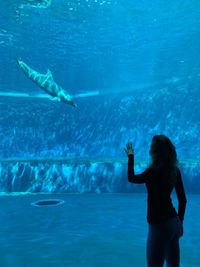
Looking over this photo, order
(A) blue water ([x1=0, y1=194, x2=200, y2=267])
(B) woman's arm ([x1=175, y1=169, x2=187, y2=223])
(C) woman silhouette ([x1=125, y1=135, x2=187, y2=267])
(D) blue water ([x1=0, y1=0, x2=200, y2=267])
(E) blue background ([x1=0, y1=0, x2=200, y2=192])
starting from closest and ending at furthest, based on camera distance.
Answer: (C) woman silhouette ([x1=125, y1=135, x2=187, y2=267]) → (B) woman's arm ([x1=175, y1=169, x2=187, y2=223]) → (A) blue water ([x1=0, y1=194, x2=200, y2=267]) → (D) blue water ([x1=0, y1=0, x2=200, y2=267]) → (E) blue background ([x1=0, y1=0, x2=200, y2=192])

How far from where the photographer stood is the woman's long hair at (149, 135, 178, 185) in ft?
10.8

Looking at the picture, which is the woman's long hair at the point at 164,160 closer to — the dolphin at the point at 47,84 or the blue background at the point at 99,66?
the dolphin at the point at 47,84

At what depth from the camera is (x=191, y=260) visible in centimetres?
566

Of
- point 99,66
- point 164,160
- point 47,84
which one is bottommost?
point 164,160

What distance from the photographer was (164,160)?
333 cm

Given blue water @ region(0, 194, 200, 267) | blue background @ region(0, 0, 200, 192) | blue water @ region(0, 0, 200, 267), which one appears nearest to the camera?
blue water @ region(0, 194, 200, 267)

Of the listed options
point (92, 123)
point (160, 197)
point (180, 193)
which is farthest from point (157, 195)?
point (92, 123)

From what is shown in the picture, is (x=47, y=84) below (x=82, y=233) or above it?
above

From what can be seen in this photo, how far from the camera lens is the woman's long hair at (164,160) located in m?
3.29

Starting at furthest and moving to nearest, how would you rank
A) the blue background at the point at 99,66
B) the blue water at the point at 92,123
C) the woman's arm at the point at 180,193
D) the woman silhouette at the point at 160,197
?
the blue background at the point at 99,66
the blue water at the point at 92,123
the woman's arm at the point at 180,193
the woman silhouette at the point at 160,197

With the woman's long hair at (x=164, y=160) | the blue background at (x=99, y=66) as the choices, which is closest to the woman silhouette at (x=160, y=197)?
the woman's long hair at (x=164, y=160)

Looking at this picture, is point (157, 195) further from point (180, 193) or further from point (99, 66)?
point (99, 66)

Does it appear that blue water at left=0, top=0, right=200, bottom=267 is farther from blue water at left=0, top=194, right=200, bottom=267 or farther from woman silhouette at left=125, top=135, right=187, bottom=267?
woman silhouette at left=125, top=135, right=187, bottom=267

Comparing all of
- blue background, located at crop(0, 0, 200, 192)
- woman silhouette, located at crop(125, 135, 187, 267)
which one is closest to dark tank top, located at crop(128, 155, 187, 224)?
woman silhouette, located at crop(125, 135, 187, 267)
